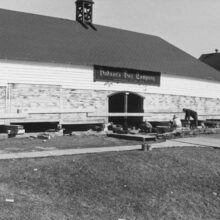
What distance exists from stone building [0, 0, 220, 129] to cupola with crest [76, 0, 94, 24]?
0.08m

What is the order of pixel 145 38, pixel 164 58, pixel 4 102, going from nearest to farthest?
pixel 4 102 < pixel 164 58 < pixel 145 38

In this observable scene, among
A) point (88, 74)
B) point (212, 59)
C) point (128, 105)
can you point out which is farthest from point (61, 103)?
point (212, 59)

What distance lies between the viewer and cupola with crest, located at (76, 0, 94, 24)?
3134 centimetres

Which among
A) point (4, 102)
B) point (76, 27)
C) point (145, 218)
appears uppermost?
point (76, 27)

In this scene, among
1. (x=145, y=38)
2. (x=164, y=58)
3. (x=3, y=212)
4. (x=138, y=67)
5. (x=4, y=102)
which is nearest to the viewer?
(x=3, y=212)

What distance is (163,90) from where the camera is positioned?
28641 mm

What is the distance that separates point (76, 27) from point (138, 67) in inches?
237

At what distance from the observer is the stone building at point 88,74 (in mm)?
21109

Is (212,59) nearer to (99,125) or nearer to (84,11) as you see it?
(84,11)

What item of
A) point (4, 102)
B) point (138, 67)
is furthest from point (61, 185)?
point (138, 67)

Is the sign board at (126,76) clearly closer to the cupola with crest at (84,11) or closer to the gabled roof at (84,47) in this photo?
the gabled roof at (84,47)

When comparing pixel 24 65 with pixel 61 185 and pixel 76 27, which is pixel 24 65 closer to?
pixel 76 27

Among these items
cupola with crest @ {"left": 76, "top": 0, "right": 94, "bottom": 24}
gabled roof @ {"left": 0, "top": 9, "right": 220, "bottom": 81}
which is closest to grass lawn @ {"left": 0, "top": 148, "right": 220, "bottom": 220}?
gabled roof @ {"left": 0, "top": 9, "right": 220, "bottom": 81}

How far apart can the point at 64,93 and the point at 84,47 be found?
4888mm
